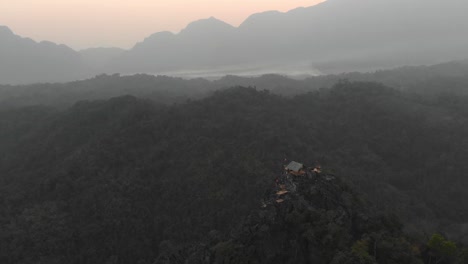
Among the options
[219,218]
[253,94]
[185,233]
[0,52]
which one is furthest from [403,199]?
[0,52]

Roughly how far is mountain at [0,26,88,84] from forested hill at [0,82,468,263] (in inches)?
5005

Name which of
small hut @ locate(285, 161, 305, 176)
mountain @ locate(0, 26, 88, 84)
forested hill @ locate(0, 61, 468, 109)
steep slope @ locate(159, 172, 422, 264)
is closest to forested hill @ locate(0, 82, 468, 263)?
steep slope @ locate(159, 172, 422, 264)

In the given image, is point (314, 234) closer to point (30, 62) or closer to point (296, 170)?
point (296, 170)

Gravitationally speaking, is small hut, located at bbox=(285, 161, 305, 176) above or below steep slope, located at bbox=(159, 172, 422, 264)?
above

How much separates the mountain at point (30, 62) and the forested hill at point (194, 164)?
127122 mm

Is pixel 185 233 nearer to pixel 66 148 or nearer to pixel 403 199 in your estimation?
pixel 403 199

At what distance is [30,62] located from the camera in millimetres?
187125

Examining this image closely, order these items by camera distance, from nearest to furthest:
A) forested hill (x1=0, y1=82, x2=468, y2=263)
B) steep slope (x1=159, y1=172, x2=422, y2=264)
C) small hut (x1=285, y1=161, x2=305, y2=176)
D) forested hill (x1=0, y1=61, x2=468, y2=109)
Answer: steep slope (x1=159, y1=172, x2=422, y2=264) < small hut (x1=285, y1=161, x2=305, y2=176) < forested hill (x1=0, y1=82, x2=468, y2=263) < forested hill (x1=0, y1=61, x2=468, y2=109)

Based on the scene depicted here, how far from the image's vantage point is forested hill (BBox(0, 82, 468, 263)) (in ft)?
117

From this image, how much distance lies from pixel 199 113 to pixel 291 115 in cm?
1434

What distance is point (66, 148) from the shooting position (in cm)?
5366

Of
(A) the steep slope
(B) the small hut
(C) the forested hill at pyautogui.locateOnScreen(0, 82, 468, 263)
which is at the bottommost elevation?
(C) the forested hill at pyautogui.locateOnScreen(0, 82, 468, 263)

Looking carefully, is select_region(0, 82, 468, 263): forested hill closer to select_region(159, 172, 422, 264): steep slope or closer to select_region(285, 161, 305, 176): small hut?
select_region(159, 172, 422, 264): steep slope

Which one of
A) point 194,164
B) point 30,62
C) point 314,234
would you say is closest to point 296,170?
point 314,234
